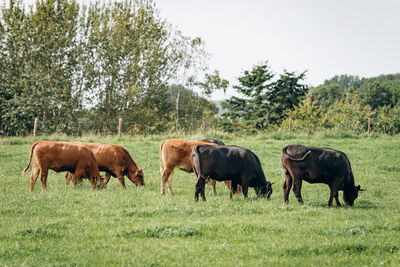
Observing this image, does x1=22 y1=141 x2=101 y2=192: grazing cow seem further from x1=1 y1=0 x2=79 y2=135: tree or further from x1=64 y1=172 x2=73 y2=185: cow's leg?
x1=1 y1=0 x2=79 y2=135: tree

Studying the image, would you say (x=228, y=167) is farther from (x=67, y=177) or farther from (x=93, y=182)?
(x=67, y=177)

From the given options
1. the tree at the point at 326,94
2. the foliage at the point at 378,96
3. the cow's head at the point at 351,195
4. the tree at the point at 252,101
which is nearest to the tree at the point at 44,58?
the tree at the point at 252,101

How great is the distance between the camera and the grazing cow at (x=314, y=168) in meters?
10.5

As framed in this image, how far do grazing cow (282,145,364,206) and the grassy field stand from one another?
1.61 ft

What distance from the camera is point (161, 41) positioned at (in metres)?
42.2

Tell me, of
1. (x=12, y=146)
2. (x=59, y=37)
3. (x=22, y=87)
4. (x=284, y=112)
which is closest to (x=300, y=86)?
(x=284, y=112)

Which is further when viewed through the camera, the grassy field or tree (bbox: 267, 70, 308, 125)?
tree (bbox: 267, 70, 308, 125)

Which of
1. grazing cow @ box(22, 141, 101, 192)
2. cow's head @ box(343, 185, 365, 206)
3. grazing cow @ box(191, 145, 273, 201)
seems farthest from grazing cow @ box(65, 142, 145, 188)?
cow's head @ box(343, 185, 365, 206)

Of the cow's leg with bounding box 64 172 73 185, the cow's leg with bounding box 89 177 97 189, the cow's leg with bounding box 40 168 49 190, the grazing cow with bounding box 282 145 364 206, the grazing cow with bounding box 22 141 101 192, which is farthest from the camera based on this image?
the cow's leg with bounding box 64 172 73 185

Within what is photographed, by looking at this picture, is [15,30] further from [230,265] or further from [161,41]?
[230,265]

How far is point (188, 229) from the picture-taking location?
734 cm

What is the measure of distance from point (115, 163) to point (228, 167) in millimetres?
4515

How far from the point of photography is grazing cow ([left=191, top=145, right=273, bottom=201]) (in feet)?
36.3

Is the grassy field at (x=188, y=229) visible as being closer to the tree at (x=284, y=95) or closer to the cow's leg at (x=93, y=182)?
the cow's leg at (x=93, y=182)
